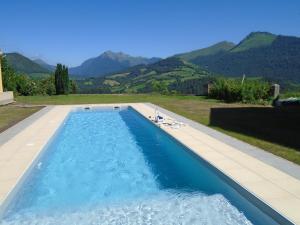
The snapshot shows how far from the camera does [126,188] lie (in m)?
5.77

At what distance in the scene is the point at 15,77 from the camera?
2175cm

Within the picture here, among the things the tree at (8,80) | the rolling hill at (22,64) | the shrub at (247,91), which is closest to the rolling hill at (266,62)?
the rolling hill at (22,64)

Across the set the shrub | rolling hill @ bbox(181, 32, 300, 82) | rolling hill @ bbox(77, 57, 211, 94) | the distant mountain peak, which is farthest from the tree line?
the distant mountain peak

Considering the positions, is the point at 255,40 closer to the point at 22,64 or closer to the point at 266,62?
the point at 266,62

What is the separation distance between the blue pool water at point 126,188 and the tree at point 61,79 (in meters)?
13.8

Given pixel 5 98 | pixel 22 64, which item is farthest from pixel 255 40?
pixel 5 98

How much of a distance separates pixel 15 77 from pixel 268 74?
254ft

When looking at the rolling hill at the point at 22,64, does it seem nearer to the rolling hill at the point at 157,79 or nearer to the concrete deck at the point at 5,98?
the rolling hill at the point at 157,79

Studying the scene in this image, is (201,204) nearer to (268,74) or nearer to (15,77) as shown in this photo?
(15,77)

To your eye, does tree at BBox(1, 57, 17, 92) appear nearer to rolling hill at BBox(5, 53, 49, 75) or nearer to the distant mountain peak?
rolling hill at BBox(5, 53, 49, 75)

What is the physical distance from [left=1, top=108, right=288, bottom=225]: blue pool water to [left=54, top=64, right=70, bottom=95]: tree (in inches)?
541

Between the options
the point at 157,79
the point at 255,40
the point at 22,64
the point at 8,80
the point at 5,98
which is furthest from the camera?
the point at 255,40

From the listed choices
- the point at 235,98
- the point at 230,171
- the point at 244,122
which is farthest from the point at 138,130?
the point at 235,98

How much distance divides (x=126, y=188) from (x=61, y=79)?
1826cm
